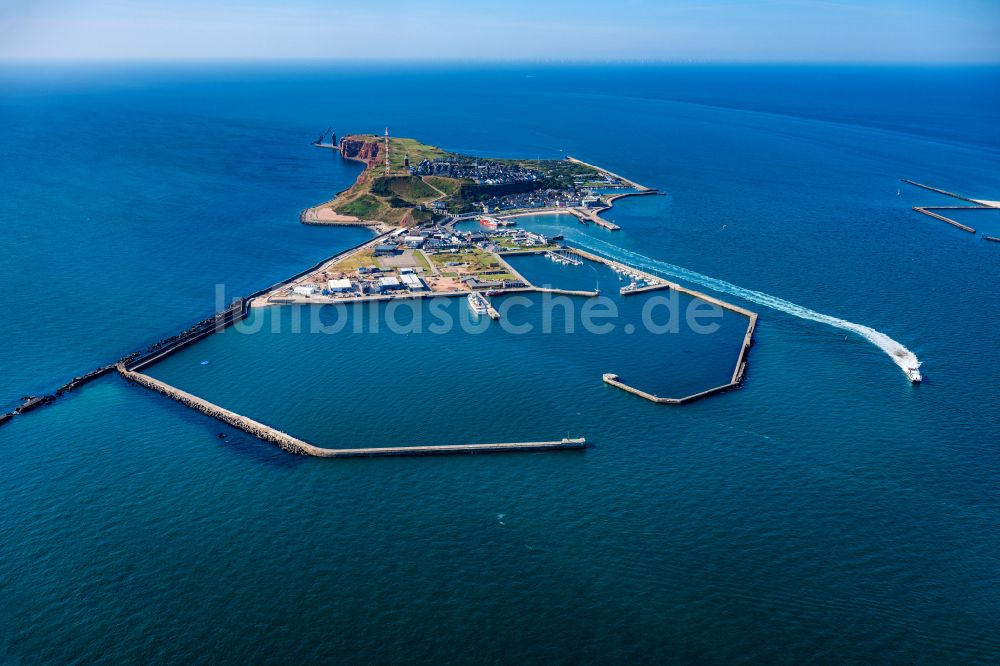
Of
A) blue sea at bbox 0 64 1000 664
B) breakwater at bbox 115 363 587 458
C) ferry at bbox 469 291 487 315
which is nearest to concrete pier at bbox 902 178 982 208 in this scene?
blue sea at bbox 0 64 1000 664

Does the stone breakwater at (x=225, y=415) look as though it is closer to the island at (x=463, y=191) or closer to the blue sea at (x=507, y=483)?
the blue sea at (x=507, y=483)

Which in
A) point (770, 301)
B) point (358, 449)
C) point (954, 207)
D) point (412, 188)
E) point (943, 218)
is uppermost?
point (954, 207)

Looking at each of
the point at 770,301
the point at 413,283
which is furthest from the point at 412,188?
the point at 770,301

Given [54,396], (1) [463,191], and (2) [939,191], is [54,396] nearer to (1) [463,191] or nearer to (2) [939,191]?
(1) [463,191]

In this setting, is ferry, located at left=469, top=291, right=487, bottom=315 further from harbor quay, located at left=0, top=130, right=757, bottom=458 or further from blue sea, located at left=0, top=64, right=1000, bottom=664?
blue sea, located at left=0, top=64, right=1000, bottom=664

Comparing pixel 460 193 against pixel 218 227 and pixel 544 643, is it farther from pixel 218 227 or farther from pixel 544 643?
pixel 544 643

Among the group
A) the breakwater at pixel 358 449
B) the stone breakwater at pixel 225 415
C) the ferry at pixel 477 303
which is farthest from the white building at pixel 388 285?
the breakwater at pixel 358 449
